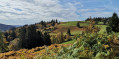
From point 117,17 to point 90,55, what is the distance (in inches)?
1512

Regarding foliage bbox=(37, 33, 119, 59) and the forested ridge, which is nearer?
foliage bbox=(37, 33, 119, 59)

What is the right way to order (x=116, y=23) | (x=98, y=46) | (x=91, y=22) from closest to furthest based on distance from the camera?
(x=98, y=46)
(x=91, y=22)
(x=116, y=23)

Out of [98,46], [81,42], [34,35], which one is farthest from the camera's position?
[34,35]

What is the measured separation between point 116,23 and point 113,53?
36.5 meters

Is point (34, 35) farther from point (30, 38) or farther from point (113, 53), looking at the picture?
point (113, 53)

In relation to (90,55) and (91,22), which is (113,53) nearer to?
(90,55)

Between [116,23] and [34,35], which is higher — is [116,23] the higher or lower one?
the higher one

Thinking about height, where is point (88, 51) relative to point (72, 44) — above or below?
above

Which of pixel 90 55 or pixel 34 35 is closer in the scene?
pixel 90 55

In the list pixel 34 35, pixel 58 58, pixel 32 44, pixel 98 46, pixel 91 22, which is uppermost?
pixel 91 22

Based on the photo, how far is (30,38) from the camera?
40.0 m

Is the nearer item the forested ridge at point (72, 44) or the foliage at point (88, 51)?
the foliage at point (88, 51)

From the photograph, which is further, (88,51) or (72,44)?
(72,44)

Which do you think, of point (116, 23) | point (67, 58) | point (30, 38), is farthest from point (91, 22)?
point (30, 38)
